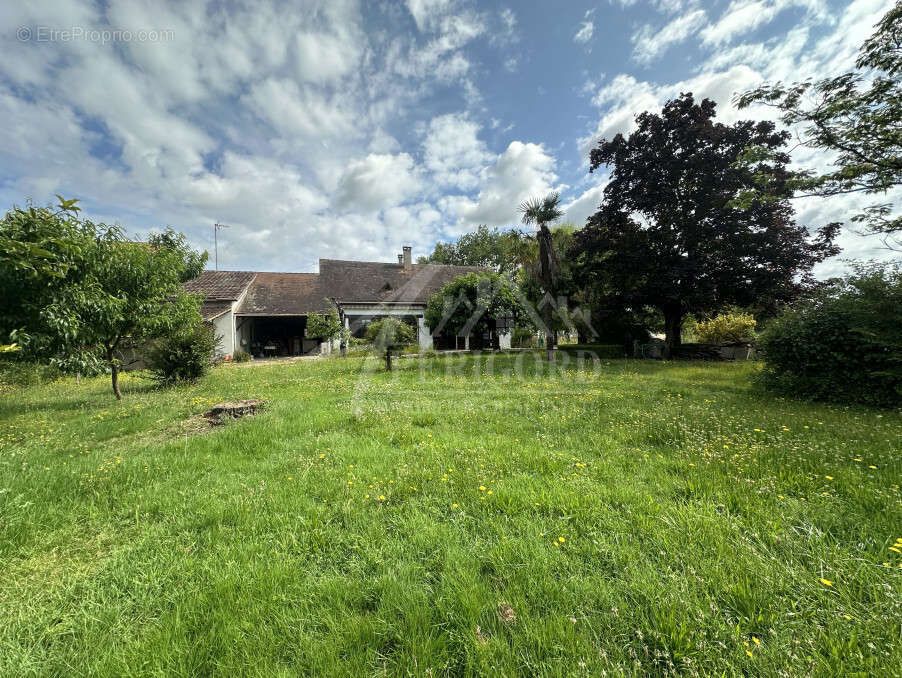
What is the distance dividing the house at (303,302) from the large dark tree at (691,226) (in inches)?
357

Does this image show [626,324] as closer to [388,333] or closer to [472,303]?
[472,303]

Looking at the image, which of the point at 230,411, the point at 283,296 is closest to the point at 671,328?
the point at 230,411

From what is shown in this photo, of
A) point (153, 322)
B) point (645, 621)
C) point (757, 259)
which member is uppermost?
point (757, 259)

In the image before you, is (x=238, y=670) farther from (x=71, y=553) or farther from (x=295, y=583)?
(x=71, y=553)

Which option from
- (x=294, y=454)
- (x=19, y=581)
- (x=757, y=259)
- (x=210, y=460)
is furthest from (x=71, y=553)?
(x=757, y=259)

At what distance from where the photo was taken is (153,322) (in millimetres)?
7938

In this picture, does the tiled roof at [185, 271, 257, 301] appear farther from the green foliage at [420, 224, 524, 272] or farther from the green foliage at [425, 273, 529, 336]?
the green foliage at [420, 224, 524, 272]

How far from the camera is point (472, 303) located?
666 inches

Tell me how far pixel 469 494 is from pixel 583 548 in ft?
3.54

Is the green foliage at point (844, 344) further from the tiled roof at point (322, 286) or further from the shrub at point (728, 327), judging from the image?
the tiled roof at point (322, 286)

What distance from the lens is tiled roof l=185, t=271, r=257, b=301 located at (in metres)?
18.8

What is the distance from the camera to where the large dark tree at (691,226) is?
1284cm

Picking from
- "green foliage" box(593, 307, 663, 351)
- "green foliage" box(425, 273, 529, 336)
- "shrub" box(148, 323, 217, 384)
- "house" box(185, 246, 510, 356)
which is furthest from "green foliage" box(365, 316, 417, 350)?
"green foliage" box(593, 307, 663, 351)

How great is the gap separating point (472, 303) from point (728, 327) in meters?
14.3
